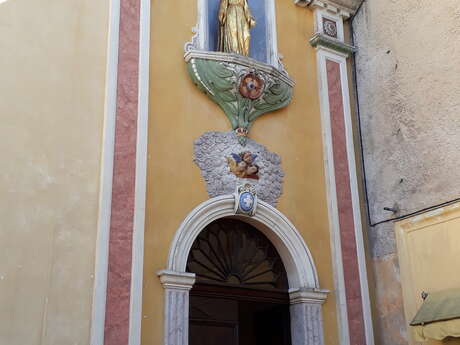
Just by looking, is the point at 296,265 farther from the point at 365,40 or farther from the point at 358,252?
the point at 365,40

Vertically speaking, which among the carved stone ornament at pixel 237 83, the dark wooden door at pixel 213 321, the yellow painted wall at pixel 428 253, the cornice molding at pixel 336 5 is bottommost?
the dark wooden door at pixel 213 321

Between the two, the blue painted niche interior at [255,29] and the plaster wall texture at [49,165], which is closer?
the plaster wall texture at [49,165]

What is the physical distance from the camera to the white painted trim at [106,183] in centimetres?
634

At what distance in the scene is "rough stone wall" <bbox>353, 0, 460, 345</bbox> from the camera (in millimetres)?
7863

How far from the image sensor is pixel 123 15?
757 centimetres

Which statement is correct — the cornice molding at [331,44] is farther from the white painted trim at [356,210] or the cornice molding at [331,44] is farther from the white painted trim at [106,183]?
the white painted trim at [106,183]

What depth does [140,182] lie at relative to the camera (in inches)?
279

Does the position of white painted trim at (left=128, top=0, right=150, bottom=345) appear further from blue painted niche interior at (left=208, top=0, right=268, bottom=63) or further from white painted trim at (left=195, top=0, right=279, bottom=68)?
blue painted niche interior at (left=208, top=0, right=268, bottom=63)

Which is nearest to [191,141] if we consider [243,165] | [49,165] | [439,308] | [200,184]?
[200,184]

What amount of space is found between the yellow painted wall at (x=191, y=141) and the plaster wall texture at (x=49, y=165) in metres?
0.73

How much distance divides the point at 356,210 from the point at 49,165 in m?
4.08

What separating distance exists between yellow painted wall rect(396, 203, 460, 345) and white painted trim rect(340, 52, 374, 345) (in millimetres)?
508

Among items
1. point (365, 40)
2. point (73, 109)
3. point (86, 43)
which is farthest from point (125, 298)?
point (365, 40)

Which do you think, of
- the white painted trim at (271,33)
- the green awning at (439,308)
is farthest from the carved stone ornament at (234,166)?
the green awning at (439,308)
